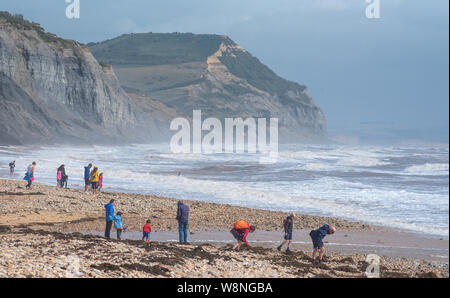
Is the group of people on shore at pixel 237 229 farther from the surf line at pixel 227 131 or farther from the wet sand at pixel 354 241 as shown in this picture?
the surf line at pixel 227 131

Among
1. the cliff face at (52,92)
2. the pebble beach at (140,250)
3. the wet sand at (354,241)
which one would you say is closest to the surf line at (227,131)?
the cliff face at (52,92)

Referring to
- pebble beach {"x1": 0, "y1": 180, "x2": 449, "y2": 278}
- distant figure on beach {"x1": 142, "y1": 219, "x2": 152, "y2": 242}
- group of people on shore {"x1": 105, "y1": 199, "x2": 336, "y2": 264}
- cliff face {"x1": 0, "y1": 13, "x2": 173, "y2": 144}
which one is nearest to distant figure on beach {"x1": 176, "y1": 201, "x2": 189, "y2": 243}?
group of people on shore {"x1": 105, "y1": 199, "x2": 336, "y2": 264}

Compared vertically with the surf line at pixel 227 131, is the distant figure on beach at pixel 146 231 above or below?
below

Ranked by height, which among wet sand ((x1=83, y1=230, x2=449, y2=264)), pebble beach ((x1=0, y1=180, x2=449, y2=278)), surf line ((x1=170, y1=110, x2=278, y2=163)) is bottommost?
wet sand ((x1=83, y1=230, x2=449, y2=264))

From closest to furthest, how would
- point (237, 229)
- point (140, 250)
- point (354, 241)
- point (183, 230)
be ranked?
point (140, 250) → point (237, 229) → point (183, 230) → point (354, 241)

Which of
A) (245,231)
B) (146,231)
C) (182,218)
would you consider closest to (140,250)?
(146,231)

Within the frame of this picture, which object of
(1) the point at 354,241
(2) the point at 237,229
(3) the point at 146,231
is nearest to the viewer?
(2) the point at 237,229

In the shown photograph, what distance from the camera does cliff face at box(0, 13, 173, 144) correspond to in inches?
2648

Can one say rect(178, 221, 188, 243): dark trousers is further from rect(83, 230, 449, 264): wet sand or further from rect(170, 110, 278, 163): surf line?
rect(170, 110, 278, 163): surf line

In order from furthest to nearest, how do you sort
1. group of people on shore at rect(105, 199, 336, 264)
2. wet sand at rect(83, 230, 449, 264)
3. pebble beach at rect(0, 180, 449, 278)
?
wet sand at rect(83, 230, 449, 264) < group of people on shore at rect(105, 199, 336, 264) < pebble beach at rect(0, 180, 449, 278)

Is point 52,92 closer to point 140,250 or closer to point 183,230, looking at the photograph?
point 183,230

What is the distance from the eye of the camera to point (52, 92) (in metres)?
79.9

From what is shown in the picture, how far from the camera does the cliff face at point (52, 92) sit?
67.2 meters
